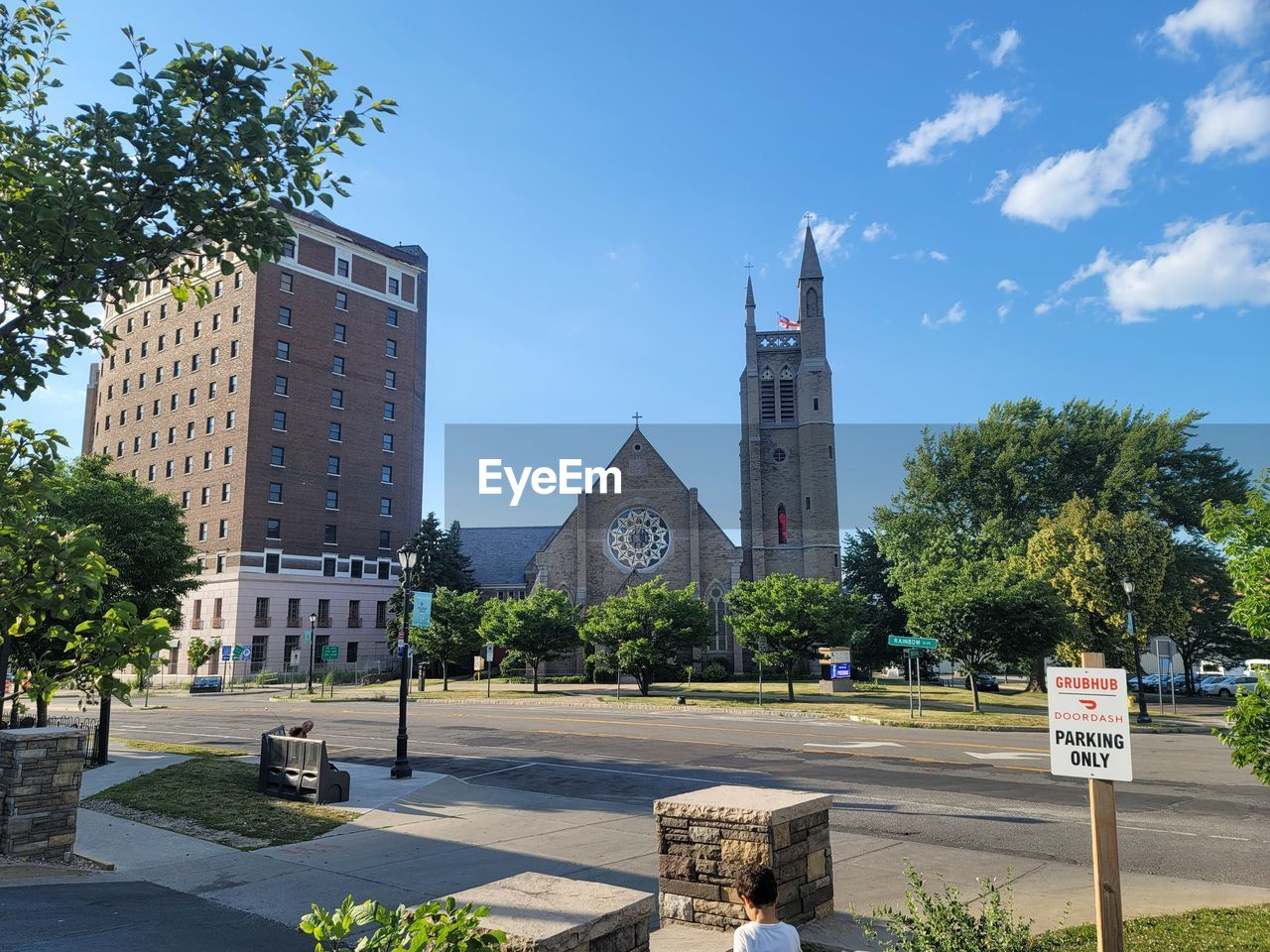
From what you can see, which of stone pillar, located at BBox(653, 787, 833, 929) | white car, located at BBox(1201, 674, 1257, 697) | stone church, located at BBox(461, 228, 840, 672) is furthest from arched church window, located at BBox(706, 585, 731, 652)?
stone pillar, located at BBox(653, 787, 833, 929)

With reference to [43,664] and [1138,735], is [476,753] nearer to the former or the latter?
[43,664]

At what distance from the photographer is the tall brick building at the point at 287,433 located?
59.4 metres

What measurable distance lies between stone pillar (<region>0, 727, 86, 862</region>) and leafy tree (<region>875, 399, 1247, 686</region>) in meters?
42.3

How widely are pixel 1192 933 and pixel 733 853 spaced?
13.4 feet

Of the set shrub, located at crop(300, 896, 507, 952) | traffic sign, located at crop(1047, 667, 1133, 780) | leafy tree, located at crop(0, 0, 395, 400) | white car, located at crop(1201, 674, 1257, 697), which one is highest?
leafy tree, located at crop(0, 0, 395, 400)

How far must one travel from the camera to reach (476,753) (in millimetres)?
20594

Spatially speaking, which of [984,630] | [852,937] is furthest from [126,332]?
[852,937]

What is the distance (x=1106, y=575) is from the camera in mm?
33562

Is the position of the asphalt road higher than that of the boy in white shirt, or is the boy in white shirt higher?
the boy in white shirt

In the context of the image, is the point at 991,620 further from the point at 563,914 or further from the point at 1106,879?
the point at 563,914

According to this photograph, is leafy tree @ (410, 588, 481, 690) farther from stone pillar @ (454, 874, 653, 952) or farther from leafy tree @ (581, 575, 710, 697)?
stone pillar @ (454, 874, 653, 952)

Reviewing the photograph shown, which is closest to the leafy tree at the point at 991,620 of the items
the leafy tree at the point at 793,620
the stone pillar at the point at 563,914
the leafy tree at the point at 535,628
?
the leafy tree at the point at 793,620

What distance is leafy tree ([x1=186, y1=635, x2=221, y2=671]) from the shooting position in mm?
56062

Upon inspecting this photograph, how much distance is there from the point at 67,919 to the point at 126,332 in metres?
78.7
